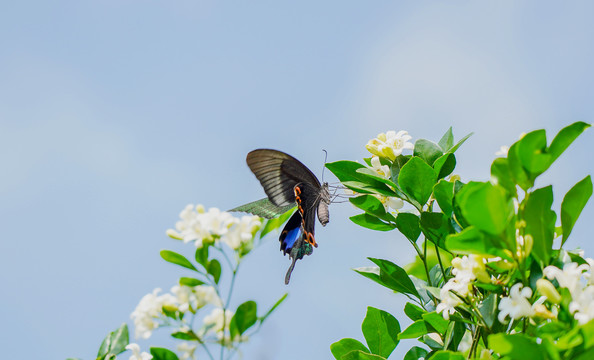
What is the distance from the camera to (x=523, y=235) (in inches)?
44.1

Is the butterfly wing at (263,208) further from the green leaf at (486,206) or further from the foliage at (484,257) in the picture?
the green leaf at (486,206)

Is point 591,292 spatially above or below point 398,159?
below

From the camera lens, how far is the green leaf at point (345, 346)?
1.52 m

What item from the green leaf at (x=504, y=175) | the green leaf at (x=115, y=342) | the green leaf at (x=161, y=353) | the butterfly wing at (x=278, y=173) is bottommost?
the green leaf at (x=504, y=175)

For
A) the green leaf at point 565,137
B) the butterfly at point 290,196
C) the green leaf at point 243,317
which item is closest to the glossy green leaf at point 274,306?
the green leaf at point 243,317

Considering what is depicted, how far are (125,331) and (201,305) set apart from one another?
0.25 m

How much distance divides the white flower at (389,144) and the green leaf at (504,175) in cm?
55

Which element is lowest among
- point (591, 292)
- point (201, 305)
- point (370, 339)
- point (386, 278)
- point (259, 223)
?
→ point (591, 292)

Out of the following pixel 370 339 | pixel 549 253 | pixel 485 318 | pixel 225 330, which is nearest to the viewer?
pixel 549 253

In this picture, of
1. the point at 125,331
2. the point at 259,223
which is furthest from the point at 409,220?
the point at 125,331

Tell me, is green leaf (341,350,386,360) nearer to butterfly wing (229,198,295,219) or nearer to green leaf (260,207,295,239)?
green leaf (260,207,295,239)

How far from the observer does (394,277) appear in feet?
5.20

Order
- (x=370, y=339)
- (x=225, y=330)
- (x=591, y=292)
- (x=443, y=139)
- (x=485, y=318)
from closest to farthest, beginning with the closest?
(x=591, y=292), (x=485, y=318), (x=225, y=330), (x=370, y=339), (x=443, y=139)

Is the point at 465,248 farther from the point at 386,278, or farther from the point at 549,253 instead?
the point at 386,278
